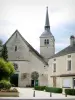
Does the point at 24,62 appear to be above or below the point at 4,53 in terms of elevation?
below

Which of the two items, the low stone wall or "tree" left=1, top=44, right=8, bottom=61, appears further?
"tree" left=1, top=44, right=8, bottom=61

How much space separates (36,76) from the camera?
68.0m

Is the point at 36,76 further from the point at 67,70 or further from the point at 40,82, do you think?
the point at 67,70

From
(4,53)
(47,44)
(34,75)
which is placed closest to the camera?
(4,53)

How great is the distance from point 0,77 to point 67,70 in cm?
1023

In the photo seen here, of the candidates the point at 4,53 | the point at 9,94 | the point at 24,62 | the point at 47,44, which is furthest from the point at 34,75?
the point at 9,94

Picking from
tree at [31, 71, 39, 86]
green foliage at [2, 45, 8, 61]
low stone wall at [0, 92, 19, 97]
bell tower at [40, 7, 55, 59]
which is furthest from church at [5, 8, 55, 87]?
low stone wall at [0, 92, 19, 97]

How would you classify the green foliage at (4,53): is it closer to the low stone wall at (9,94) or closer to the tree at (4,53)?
the tree at (4,53)

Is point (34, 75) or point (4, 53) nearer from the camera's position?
point (4, 53)

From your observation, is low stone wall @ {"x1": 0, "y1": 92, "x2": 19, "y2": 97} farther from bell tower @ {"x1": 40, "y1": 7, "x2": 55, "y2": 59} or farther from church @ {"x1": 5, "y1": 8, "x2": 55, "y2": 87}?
bell tower @ {"x1": 40, "y1": 7, "x2": 55, "y2": 59}

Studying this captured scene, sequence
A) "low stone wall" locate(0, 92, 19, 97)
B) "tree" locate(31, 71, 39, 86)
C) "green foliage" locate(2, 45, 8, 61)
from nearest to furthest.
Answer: "low stone wall" locate(0, 92, 19, 97) → "green foliage" locate(2, 45, 8, 61) → "tree" locate(31, 71, 39, 86)

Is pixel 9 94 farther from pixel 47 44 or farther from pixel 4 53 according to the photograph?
pixel 47 44

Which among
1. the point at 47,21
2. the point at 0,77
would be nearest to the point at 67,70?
the point at 0,77

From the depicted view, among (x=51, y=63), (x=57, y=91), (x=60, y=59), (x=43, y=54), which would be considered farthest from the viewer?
(x=43, y=54)
